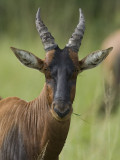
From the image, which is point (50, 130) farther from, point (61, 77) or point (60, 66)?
point (60, 66)

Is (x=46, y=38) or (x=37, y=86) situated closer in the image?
(x=46, y=38)

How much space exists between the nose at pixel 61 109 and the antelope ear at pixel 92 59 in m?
0.83

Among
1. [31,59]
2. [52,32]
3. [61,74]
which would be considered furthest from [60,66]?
[52,32]

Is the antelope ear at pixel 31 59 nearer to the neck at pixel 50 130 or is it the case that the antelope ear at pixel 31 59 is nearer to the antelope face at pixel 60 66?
the antelope face at pixel 60 66

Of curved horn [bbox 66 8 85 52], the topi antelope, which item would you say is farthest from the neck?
curved horn [bbox 66 8 85 52]

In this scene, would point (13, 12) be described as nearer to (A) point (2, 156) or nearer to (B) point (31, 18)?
(B) point (31, 18)

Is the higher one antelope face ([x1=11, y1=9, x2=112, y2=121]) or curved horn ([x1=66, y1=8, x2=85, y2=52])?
curved horn ([x1=66, y1=8, x2=85, y2=52])

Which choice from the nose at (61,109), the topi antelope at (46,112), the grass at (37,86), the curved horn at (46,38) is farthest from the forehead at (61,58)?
the grass at (37,86)

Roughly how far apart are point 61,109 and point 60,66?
69 cm

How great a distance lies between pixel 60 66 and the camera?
314 inches

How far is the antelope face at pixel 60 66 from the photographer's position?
302 inches

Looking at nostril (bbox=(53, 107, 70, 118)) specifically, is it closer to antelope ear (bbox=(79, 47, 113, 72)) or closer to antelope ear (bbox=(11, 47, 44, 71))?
A: antelope ear (bbox=(11, 47, 44, 71))

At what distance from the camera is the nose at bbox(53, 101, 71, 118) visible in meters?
7.47

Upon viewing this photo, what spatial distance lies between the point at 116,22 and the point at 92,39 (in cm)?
116
